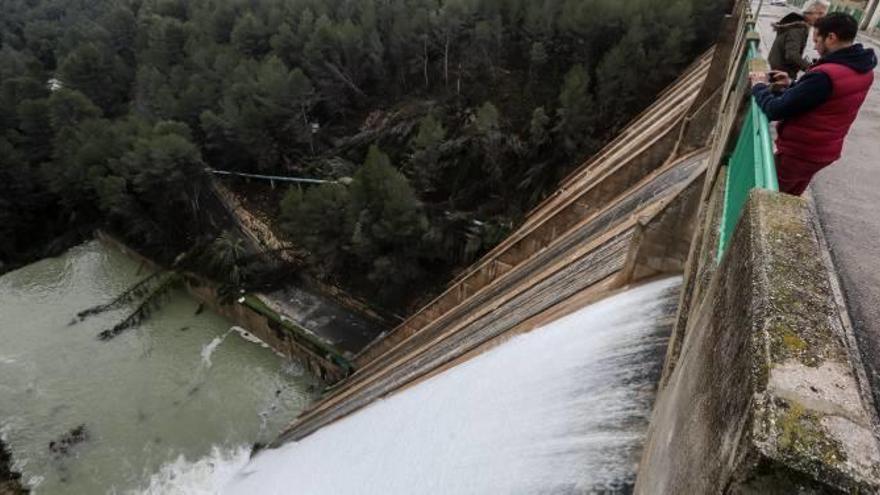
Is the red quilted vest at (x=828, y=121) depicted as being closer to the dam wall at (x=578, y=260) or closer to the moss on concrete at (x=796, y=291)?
the moss on concrete at (x=796, y=291)

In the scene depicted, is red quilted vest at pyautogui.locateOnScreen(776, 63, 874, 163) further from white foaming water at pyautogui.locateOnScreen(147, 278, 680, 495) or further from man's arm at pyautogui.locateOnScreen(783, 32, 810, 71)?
man's arm at pyautogui.locateOnScreen(783, 32, 810, 71)

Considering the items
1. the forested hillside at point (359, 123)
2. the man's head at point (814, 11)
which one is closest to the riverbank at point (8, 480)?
the forested hillside at point (359, 123)

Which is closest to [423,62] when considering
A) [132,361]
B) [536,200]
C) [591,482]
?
[536,200]

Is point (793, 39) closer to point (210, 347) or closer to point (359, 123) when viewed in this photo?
point (210, 347)

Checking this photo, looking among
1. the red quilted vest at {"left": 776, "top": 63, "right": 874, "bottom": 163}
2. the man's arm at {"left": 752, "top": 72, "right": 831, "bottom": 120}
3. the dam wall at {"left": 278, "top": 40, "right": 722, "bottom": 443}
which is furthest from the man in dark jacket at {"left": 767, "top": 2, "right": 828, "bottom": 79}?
the man's arm at {"left": 752, "top": 72, "right": 831, "bottom": 120}

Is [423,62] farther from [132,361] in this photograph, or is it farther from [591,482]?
[591,482]
